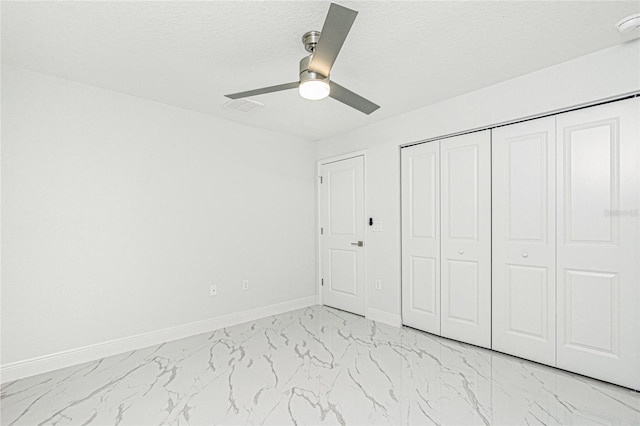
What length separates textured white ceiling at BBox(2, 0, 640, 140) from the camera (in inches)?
77.2

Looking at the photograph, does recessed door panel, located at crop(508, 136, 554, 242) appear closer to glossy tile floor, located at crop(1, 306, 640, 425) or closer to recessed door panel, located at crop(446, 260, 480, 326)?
recessed door panel, located at crop(446, 260, 480, 326)

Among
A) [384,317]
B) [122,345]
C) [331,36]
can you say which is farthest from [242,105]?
[384,317]

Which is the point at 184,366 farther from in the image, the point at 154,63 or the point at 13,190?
the point at 154,63

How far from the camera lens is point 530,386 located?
7.93ft

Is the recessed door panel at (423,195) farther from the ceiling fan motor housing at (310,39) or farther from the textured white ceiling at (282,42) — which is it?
the ceiling fan motor housing at (310,39)

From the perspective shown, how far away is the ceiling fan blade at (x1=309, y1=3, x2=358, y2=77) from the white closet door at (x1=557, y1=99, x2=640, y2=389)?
6.76ft

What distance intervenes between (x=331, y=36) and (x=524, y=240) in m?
2.37

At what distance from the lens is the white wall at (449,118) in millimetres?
2414

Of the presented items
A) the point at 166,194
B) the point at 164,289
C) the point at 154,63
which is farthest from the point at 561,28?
the point at 164,289

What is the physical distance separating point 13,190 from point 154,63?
1.51 m

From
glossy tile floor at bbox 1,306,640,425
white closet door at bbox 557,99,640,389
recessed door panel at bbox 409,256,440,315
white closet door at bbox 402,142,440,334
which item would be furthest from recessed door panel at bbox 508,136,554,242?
glossy tile floor at bbox 1,306,640,425

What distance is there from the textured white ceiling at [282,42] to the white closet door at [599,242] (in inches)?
24.2

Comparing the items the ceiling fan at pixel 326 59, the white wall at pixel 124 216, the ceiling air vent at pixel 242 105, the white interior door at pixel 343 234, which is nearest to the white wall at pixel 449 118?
the white interior door at pixel 343 234

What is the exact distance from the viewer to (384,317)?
3.97m
